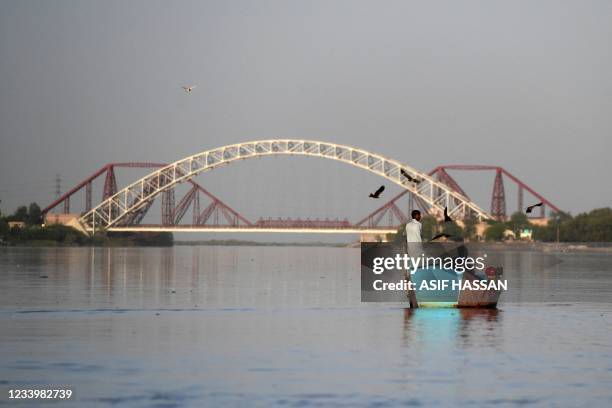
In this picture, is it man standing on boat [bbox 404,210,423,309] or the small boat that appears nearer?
man standing on boat [bbox 404,210,423,309]

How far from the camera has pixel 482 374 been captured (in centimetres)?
1780

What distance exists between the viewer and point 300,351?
67.0 feet

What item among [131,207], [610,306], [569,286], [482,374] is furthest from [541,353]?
[131,207]

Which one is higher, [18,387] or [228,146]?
[228,146]

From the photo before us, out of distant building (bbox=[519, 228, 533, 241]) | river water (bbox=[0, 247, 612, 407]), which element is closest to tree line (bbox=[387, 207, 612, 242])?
distant building (bbox=[519, 228, 533, 241])

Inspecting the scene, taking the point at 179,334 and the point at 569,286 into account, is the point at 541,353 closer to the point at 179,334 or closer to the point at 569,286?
the point at 179,334

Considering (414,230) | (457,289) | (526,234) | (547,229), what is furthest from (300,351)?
(526,234)

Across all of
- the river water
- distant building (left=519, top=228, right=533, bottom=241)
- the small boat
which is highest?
distant building (left=519, top=228, right=533, bottom=241)

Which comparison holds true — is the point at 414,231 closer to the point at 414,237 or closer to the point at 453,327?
the point at 414,237

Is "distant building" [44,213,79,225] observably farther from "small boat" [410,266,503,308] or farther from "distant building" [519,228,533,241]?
"small boat" [410,266,503,308]

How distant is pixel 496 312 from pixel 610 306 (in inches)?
178

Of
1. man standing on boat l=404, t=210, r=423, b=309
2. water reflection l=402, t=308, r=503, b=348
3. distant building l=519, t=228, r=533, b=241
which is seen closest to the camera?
water reflection l=402, t=308, r=503, b=348

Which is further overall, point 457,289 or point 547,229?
point 547,229

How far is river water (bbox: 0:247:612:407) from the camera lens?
1599 centimetres
